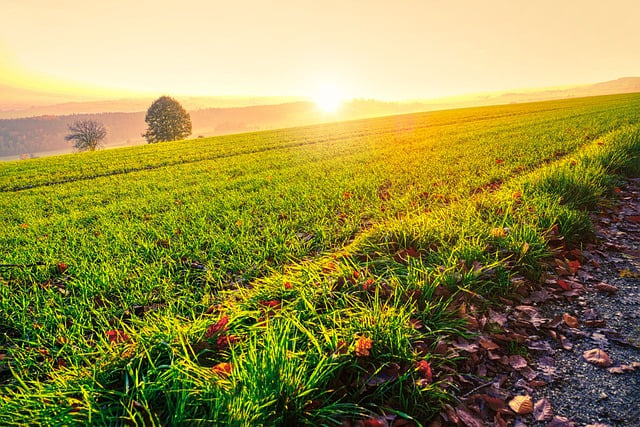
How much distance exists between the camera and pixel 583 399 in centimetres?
202

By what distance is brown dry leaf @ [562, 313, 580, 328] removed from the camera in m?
2.69

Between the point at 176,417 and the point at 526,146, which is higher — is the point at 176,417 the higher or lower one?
the lower one

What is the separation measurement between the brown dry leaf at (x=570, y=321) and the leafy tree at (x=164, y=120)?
5859 cm

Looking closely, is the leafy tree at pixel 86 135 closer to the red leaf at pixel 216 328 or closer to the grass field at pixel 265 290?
the grass field at pixel 265 290

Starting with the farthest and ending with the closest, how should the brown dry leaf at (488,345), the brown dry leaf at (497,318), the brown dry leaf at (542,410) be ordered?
the brown dry leaf at (497,318), the brown dry leaf at (488,345), the brown dry leaf at (542,410)

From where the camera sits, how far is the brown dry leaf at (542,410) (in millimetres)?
1911

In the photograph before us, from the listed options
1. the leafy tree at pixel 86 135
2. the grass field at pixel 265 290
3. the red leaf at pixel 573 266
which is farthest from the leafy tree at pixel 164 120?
the red leaf at pixel 573 266

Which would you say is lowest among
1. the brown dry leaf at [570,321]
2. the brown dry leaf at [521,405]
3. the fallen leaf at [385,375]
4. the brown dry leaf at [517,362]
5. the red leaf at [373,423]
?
the brown dry leaf at [521,405]

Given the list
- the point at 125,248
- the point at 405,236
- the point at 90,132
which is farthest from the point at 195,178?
the point at 90,132

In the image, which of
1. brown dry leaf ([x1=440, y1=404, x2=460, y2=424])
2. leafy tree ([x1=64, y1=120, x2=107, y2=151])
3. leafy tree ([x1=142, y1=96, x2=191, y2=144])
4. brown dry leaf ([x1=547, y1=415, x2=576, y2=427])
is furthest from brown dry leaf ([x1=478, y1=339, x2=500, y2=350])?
leafy tree ([x1=64, y1=120, x2=107, y2=151])

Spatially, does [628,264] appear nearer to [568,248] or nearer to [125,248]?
[568,248]

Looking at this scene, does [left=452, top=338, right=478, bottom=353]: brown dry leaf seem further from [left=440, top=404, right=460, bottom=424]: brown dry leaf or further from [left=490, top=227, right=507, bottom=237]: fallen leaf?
[left=490, top=227, right=507, bottom=237]: fallen leaf

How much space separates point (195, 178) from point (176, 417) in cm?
991

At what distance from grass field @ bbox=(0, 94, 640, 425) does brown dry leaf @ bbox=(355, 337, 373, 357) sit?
0.04 feet
